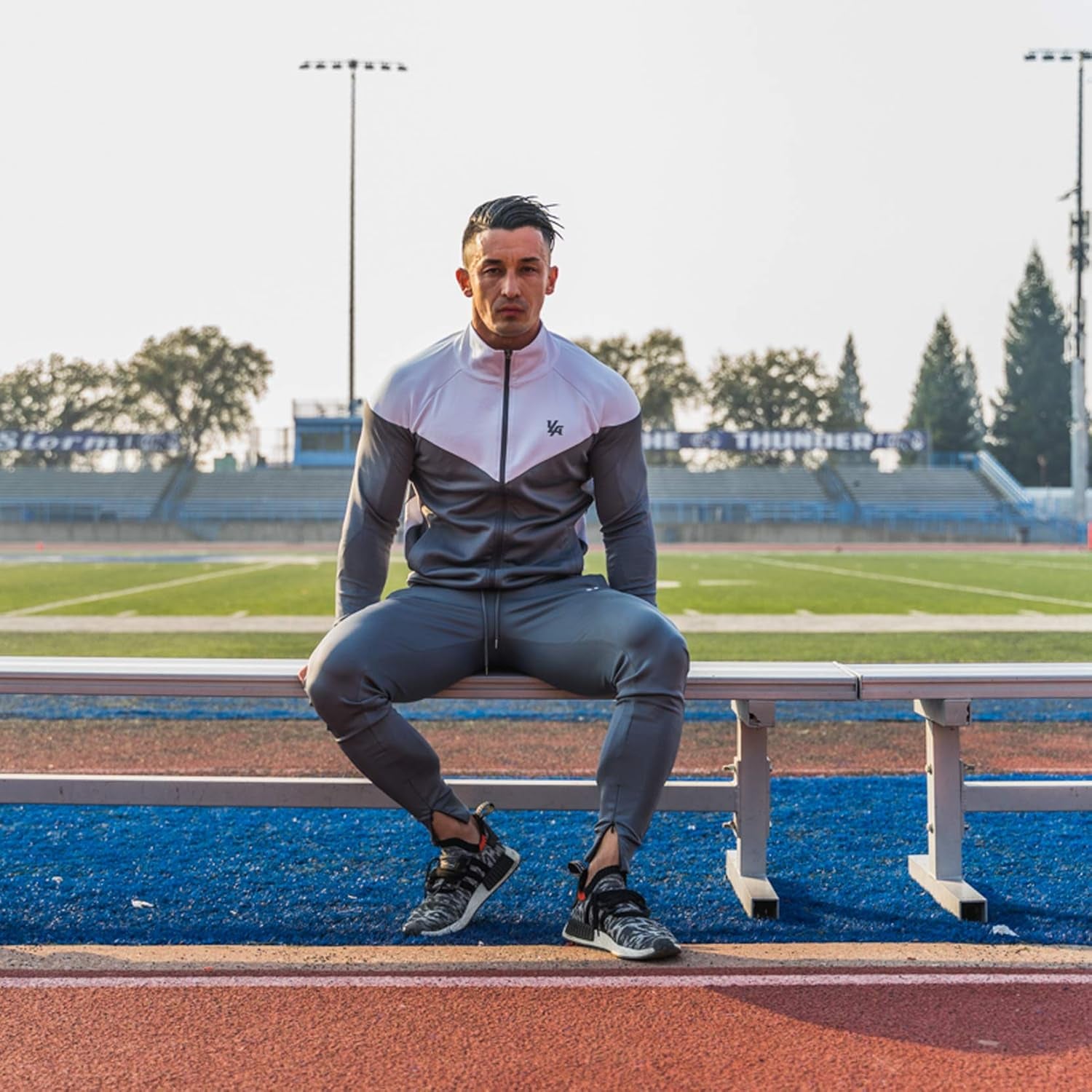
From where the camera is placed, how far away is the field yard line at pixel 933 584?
1539cm

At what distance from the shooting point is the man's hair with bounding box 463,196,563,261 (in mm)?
3352

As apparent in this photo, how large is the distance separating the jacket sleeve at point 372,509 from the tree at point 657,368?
2514 inches

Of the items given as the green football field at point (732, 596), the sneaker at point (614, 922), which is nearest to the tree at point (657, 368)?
the green football field at point (732, 596)

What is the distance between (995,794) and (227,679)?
86.9 inches

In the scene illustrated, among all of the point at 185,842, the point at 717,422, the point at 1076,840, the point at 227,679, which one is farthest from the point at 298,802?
the point at 717,422

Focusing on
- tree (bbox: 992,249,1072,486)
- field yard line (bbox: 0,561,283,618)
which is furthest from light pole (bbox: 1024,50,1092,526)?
tree (bbox: 992,249,1072,486)

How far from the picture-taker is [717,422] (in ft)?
238

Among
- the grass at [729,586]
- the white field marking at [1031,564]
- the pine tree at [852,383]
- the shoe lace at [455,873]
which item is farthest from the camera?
the pine tree at [852,383]

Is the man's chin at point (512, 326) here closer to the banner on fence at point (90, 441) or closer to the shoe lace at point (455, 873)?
the shoe lace at point (455, 873)

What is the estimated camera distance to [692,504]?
4947 cm

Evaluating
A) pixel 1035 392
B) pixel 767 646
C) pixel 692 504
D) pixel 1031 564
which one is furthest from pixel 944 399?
pixel 767 646

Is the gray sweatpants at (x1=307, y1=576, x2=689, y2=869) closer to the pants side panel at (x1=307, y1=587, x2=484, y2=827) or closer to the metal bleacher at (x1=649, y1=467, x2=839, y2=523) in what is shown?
the pants side panel at (x1=307, y1=587, x2=484, y2=827)

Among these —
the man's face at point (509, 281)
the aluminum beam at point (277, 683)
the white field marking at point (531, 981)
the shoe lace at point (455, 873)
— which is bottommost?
the white field marking at point (531, 981)

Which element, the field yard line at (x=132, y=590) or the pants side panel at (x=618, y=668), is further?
the field yard line at (x=132, y=590)
